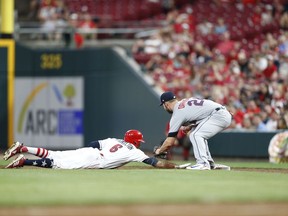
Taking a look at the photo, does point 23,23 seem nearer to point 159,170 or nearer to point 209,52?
point 209,52

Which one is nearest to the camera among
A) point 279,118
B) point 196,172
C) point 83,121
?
point 196,172

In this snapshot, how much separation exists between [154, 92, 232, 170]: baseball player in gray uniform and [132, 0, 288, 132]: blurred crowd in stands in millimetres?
5589

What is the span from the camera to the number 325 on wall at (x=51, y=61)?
25.0m

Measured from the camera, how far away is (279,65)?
22.5 meters

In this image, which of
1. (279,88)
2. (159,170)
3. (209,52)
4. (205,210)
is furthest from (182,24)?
(205,210)

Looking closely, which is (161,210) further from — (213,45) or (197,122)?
(213,45)

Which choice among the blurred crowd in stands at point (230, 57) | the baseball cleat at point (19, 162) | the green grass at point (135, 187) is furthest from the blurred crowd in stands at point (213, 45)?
the baseball cleat at point (19, 162)

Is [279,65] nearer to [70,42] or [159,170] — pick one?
[70,42]

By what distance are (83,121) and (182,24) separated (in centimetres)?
389

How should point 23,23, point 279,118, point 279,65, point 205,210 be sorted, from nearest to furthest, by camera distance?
point 205,210
point 279,118
point 279,65
point 23,23

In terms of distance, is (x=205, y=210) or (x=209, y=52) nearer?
(x=205, y=210)

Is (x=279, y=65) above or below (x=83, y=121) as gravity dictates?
above

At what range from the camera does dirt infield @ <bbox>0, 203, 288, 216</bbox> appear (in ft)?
28.4

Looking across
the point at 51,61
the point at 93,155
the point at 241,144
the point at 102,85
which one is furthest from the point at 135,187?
the point at 51,61
